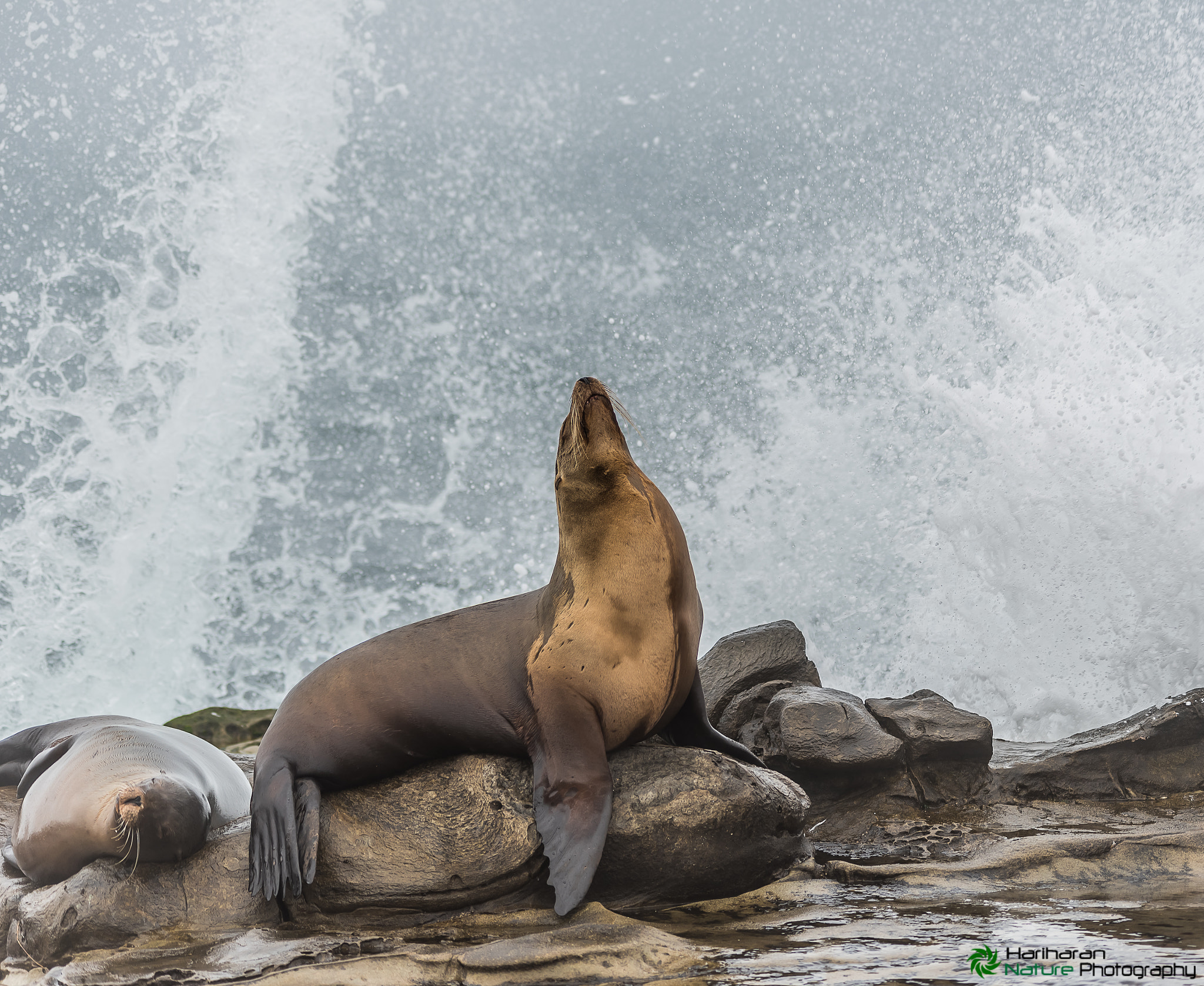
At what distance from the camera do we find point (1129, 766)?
174 inches

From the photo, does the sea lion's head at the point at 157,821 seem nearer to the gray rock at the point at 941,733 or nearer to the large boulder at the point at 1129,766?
the gray rock at the point at 941,733

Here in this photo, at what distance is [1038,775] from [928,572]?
18.3 ft

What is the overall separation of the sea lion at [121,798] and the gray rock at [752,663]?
7.14ft

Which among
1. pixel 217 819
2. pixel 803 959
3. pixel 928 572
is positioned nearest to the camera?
pixel 803 959

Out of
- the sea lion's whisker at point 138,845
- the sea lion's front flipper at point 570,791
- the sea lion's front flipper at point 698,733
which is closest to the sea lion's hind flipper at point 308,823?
the sea lion's whisker at point 138,845

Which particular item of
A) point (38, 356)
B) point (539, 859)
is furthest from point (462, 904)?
point (38, 356)

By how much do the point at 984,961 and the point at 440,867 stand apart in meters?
1.60

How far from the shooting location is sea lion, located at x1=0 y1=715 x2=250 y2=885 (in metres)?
3.16

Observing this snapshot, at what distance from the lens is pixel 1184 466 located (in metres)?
8.21

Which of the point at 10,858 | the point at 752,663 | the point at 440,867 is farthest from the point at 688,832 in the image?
the point at 10,858

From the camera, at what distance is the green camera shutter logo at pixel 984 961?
7.02 feet

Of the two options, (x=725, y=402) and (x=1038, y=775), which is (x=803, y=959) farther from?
(x=725, y=402)

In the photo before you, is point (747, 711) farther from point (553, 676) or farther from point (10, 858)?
point (10, 858)

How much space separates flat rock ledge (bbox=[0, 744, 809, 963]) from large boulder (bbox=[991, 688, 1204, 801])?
166cm
